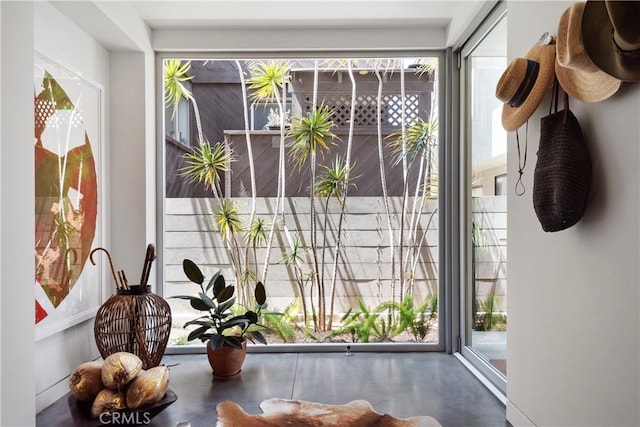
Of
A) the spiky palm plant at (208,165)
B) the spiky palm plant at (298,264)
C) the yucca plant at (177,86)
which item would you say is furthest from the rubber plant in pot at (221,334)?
the yucca plant at (177,86)

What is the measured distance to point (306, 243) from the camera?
333 centimetres

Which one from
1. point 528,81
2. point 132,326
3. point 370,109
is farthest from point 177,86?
point 528,81

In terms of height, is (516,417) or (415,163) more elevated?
(415,163)

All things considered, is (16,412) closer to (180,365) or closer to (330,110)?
(180,365)

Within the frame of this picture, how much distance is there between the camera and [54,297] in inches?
92.1

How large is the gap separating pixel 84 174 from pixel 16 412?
53.7 inches

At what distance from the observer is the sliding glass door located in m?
2.48

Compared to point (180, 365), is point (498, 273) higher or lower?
higher

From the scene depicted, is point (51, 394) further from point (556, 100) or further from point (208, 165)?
point (556, 100)

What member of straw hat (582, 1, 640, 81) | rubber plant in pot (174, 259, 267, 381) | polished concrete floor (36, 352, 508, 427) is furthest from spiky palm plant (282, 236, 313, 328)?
straw hat (582, 1, 640, 81)

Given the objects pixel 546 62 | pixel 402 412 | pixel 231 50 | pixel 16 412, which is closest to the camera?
pixel 546 62

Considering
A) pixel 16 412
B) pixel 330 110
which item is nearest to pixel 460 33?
pixel 330 110

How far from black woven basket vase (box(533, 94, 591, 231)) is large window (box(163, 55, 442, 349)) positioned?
1.69 meters

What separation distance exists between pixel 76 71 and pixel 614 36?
261cm
